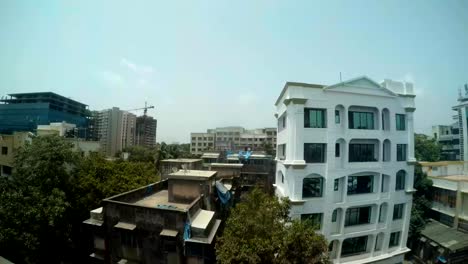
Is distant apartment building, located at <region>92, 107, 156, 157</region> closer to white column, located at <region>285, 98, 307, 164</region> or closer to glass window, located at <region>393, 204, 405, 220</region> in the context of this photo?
white column, located at <region>285, 98, 307, 164</region>

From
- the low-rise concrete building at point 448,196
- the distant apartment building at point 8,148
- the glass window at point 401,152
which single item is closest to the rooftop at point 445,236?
the low-rise concrete building at point 448,196

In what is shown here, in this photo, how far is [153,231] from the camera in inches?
492

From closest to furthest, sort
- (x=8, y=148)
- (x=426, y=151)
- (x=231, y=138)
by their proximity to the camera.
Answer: (x=8, y=148), (x=426, y=151), (x=231, y=138)

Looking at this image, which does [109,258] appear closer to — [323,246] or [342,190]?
[323,246]

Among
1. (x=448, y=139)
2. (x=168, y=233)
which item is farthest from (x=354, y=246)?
(x=448, y=139)

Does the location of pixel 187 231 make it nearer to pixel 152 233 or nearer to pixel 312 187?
pixel 152 233

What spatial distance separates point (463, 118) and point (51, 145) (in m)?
60.8

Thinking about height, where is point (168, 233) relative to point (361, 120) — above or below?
below

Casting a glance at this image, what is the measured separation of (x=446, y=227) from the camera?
2659 cm

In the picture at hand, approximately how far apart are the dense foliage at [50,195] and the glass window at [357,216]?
20.2 meters

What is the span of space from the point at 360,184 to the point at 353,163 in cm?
251

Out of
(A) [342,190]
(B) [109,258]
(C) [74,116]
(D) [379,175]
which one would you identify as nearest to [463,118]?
(D) [379,175]

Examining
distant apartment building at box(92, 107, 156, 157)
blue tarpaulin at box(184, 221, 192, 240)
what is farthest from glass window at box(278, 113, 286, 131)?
distant apartment building at box(92, 107, 156, 157)

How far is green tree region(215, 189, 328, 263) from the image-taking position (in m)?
10.7
